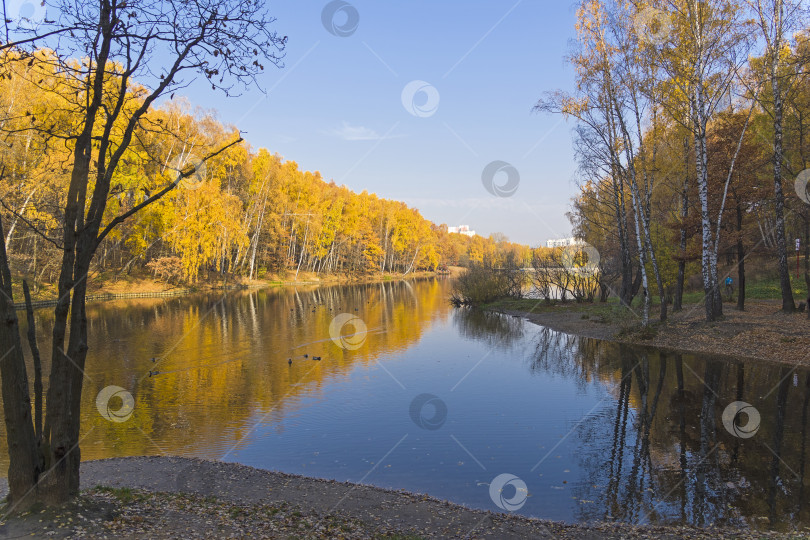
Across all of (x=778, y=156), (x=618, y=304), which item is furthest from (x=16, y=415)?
(x=618, y=304)

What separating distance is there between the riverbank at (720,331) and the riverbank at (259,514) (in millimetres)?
15564

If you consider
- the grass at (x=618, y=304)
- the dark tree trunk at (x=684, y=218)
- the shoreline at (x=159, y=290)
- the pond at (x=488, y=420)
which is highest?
the dark tree trunk at (x=684, y=218)

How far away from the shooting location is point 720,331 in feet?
73.0

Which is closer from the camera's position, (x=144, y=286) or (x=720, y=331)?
(x=720, y=331)

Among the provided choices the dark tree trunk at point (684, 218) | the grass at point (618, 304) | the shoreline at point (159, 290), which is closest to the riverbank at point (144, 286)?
the shoreline at point (159, 290)

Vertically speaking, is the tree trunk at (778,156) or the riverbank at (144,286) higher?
the tree trunk at (778,156)

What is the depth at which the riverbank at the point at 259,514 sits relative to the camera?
627 cm

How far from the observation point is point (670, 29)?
73.7ft

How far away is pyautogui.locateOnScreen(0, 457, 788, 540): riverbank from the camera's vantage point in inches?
247

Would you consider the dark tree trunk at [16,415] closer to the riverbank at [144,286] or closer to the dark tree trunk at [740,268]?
the dark tree trunk at [740,268]

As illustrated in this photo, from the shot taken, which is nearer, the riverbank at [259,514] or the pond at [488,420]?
the riverbank at [259,514]

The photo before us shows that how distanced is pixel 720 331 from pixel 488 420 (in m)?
14.4

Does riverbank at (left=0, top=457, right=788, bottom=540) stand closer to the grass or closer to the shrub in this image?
the grass

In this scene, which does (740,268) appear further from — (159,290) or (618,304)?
(159,290)
